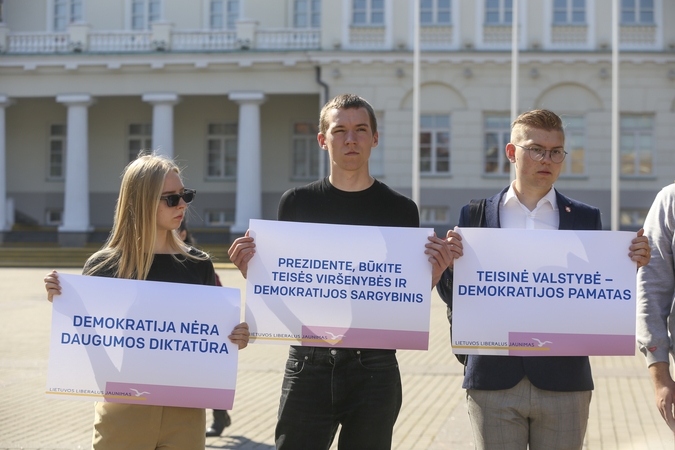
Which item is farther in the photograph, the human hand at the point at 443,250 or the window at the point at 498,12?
the window at the point at 498,12

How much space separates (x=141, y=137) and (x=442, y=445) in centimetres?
3152

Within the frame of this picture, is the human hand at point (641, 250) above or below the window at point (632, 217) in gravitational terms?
above

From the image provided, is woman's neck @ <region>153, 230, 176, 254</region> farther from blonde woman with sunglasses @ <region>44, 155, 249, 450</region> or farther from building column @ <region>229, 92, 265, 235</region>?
building column @ <region>229, 92, 265, 235</region>

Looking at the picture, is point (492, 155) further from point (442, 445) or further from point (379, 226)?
point (379, 226)

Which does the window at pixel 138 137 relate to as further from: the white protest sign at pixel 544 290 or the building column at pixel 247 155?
the white protest sign at pixel 544 290

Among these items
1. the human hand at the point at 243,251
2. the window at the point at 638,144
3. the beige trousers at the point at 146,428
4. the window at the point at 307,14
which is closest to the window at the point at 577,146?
the window at the point at 638,144

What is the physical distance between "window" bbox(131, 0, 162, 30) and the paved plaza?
25503 mm

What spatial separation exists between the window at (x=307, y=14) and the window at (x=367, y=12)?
3061mm

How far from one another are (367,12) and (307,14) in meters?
3.87

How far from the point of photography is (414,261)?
404 centimetres

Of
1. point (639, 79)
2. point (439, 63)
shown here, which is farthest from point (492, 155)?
point (639, 79)

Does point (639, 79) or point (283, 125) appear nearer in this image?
point (639, 79)

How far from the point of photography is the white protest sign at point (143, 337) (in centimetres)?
389

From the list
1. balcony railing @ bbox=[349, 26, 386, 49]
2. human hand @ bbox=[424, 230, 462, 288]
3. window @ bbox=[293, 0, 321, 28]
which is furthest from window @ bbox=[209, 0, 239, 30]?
human hand @ bbox=[424, 230, 462, 288]
